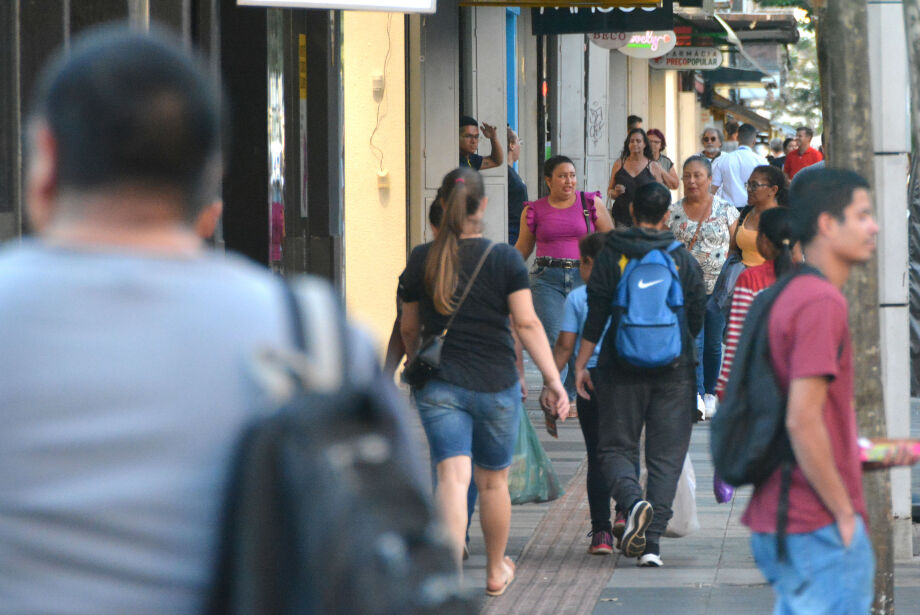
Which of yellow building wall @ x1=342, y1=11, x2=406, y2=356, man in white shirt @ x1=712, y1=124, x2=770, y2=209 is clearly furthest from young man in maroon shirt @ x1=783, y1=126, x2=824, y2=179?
yellow building wall @ x1=342, y1=11, x2=406, y2=356

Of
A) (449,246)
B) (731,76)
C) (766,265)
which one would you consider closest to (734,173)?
(766,265)

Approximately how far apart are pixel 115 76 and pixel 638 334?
557 centimetres

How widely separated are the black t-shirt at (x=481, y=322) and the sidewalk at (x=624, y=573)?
33.1 inches

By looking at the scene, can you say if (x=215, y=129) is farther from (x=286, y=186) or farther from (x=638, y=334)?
(x=286, y=186)

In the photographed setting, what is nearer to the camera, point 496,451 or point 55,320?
point 55,320

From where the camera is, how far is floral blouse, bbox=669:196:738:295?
11945 millimetres

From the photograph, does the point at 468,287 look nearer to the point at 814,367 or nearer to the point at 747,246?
the point at 814,367

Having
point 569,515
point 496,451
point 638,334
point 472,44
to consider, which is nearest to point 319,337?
point 496,451

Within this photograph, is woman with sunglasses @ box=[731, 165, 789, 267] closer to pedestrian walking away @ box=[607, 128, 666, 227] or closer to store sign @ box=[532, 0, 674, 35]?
pedestrian walking away @ box=[607, 128, 666, 227]

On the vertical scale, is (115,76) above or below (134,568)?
above

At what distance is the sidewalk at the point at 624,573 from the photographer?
21.5ft

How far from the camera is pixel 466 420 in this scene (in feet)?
21.1

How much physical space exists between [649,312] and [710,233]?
15.8ft

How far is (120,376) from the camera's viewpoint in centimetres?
179
